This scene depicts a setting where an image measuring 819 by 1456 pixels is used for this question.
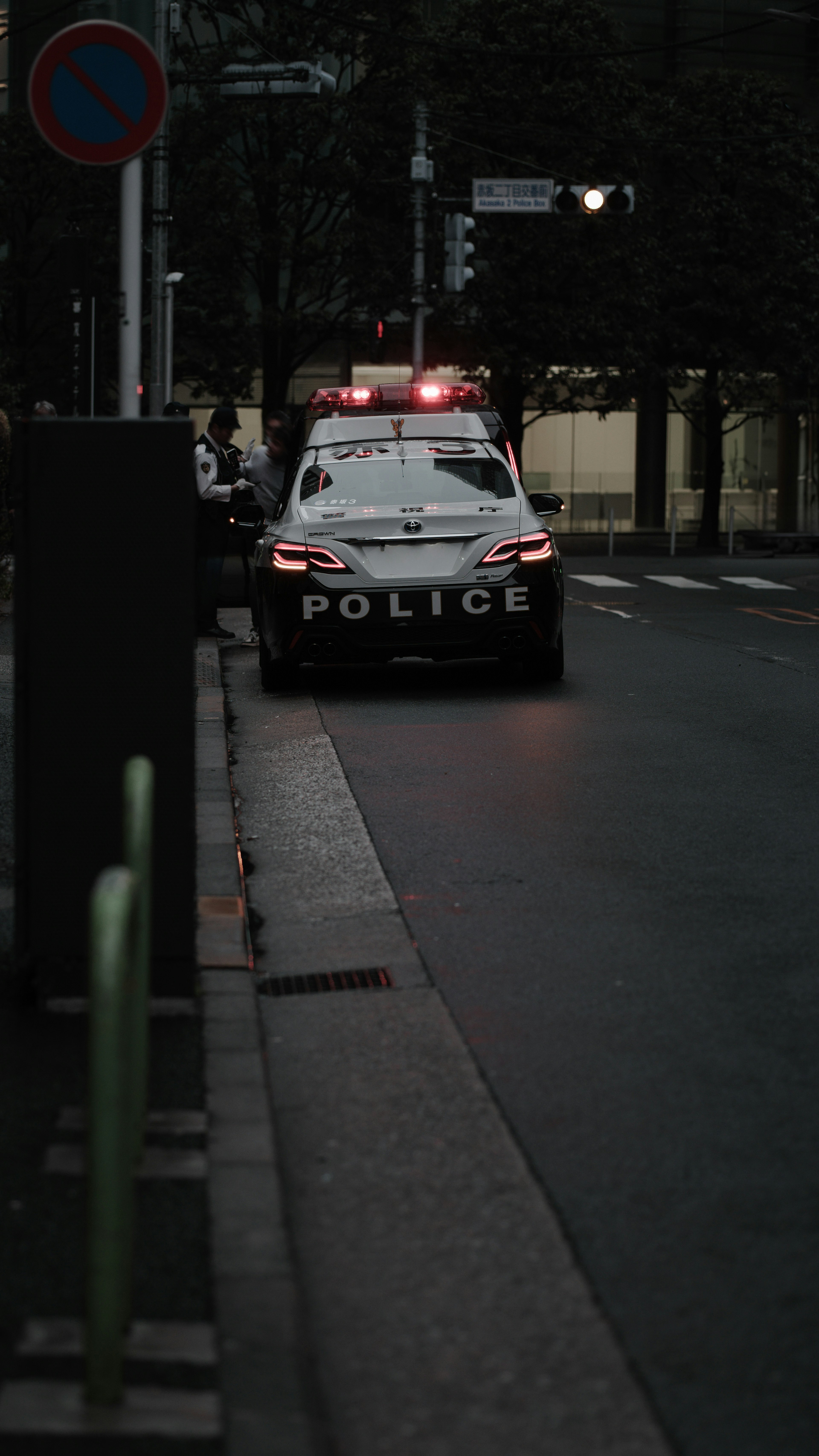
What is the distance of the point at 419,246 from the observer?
31.8m

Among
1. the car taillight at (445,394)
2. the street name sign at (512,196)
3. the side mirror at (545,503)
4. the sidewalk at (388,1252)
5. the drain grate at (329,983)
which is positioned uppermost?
the street name sign at (512,196)

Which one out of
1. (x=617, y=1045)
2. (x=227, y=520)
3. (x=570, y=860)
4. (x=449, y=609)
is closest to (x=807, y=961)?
(x=617, y=1045)

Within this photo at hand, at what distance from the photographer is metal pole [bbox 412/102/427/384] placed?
31.1 m

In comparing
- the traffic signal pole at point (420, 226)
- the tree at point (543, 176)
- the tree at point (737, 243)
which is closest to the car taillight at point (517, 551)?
the traffic signal pole at point (420, 226)

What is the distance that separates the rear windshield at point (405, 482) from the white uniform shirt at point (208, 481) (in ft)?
7.22

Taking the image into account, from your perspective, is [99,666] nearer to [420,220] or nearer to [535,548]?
[535,548]

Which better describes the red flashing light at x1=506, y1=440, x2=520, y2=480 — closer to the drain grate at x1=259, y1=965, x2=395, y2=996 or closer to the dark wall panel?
the drain grate at x1=259, y1=965, x2=395, y2=996

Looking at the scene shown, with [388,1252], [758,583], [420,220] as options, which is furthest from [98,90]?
[420,220]

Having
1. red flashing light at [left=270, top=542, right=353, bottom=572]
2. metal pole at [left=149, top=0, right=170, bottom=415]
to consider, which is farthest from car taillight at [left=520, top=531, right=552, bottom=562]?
metal pole at [left=149, top=0, right=170, bottom=415]

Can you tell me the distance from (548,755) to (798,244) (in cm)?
3041

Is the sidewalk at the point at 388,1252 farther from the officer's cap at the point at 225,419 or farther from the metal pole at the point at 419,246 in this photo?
the metal pole at the point at 419,246

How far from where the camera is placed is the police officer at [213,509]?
14.8m

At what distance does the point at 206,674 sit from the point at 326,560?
6.30 feet

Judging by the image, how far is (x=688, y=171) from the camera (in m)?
38.8
